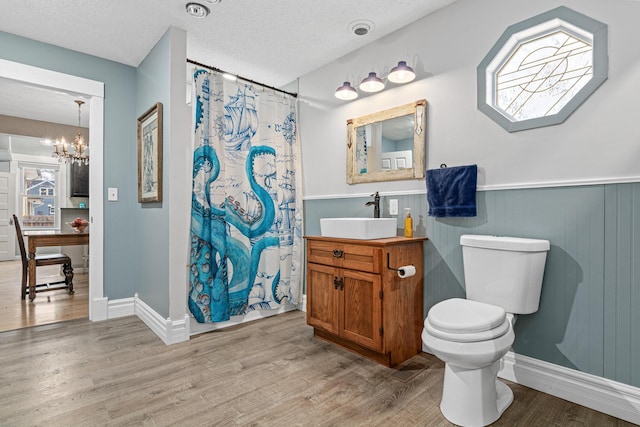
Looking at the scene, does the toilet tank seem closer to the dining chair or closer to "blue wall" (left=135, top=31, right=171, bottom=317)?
"blue wall" (left=135, top=31, right=171, bottom=317)

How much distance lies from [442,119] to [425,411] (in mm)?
1764

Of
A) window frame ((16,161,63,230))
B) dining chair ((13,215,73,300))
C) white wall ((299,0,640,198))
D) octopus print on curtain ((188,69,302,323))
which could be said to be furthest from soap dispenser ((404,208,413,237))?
window frame ((16,161,63,230))

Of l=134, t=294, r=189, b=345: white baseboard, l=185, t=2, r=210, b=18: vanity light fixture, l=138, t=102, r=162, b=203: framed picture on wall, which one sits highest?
l=185, t=2, r=210, b=18: vanity light fixture

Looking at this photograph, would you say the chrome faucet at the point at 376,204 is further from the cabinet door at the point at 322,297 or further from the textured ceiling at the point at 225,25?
the textured ceiling at the point at 225,25

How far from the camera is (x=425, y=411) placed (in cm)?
164

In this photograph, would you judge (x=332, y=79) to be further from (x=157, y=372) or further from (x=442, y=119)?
(x=157, y=372)

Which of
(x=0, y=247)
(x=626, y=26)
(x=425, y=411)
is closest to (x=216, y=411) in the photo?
(x=425, y=411)

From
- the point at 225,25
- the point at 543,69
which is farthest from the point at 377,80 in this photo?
the point at 225,25

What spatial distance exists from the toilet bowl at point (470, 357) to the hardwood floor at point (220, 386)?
0.27ft

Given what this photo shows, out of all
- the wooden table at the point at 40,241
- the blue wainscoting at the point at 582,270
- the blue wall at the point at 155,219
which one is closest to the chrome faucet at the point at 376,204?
the blue wainscoting at the point at 582,270

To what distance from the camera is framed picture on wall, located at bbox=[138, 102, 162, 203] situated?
2613 mm

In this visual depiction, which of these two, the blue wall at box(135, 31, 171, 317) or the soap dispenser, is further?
the blue wall at box(135, 31, 171, 317)

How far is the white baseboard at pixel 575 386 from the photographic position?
1.56 meters

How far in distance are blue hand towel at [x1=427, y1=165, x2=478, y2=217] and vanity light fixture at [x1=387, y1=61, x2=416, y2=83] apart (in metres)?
0.68
